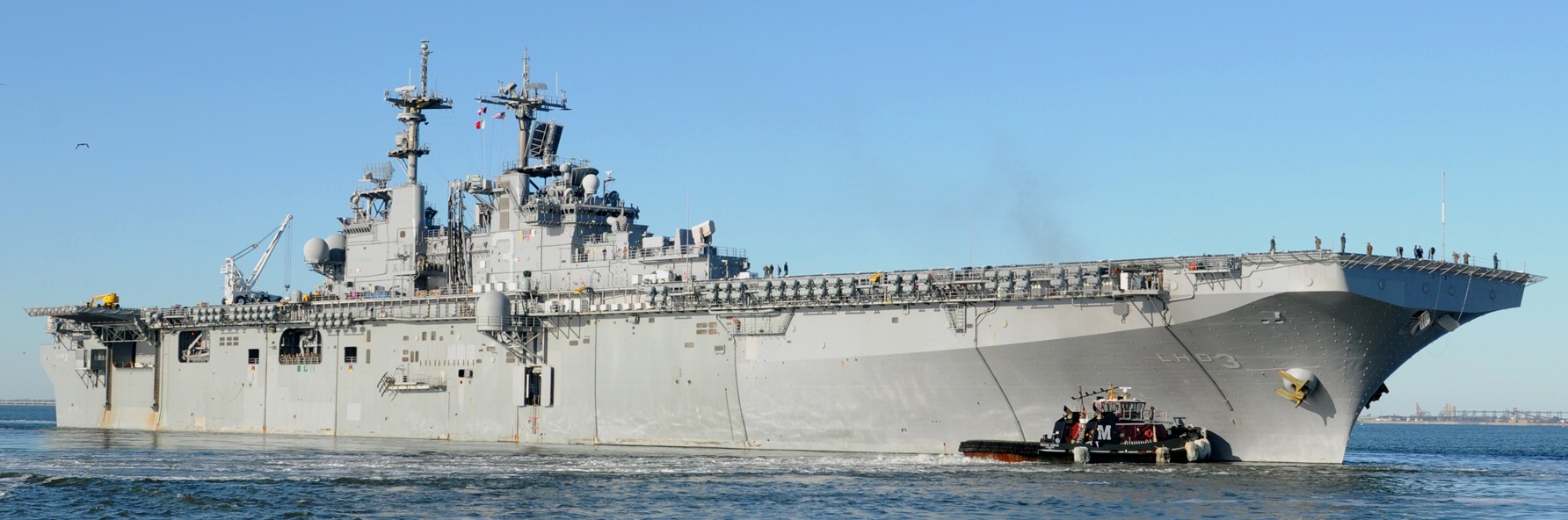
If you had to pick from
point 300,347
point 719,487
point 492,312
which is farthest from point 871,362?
point 300,347

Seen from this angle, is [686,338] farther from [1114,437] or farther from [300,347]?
[300,347]

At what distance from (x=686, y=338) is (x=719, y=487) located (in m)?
10.2

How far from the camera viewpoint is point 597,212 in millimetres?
42469

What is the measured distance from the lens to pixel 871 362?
3375 centimetres

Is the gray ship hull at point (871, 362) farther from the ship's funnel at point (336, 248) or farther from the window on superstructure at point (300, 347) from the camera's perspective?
the ship's funnel at point (336, 248)

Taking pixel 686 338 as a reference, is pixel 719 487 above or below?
below

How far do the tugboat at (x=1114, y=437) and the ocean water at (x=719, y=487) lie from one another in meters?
0.44

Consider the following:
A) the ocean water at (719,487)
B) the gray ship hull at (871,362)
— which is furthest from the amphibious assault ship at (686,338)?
the ocean water at (719,487)

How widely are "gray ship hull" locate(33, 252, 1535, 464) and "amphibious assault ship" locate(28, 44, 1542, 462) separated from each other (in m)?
0.05

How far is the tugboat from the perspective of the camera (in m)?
30.9

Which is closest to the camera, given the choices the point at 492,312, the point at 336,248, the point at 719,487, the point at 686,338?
the point at 719,487

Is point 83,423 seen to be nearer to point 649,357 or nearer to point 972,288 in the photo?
point 649,357

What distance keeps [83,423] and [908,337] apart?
108ft

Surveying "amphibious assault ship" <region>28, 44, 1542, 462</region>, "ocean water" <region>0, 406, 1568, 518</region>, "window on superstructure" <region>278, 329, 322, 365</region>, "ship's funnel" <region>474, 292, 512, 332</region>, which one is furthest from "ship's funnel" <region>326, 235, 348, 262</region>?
"ocean water" <region>0, 406, 1568, 518</region>
